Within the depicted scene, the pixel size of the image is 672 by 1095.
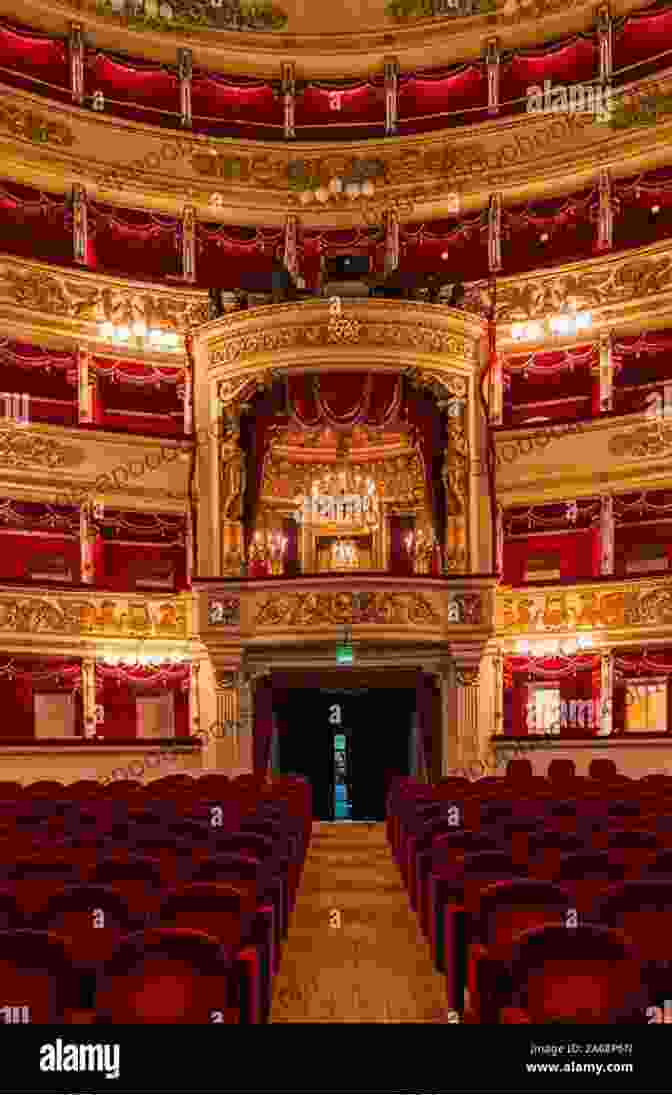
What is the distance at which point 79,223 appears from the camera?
928 inches

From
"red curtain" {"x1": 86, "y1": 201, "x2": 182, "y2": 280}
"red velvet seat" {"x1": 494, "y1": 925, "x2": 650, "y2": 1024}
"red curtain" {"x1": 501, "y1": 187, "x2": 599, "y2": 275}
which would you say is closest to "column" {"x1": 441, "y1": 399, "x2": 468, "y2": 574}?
"red curtain" {"x1": 501, "y1": 187, "x2": 599, "y2": 275}

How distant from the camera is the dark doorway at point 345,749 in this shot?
24094 mm

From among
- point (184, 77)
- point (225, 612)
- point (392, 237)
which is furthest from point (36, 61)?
point (225, 612)

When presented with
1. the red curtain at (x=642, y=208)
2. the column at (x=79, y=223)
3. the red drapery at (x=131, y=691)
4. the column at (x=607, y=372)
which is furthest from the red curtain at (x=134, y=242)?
the red curtain at (x=642, y=208)

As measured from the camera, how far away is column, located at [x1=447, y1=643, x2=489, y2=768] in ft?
69.4

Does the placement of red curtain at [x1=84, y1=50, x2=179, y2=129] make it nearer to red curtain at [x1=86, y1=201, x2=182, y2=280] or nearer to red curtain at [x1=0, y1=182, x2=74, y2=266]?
red curtain at [x1=86, y1=201, x2=182, y2=280]

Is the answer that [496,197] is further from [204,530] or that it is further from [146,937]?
[146,937]

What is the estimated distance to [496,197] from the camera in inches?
957

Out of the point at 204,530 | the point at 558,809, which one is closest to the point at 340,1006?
the point at 558,809

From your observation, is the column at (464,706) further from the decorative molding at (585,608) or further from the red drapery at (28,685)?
the red drapery at (28,685)

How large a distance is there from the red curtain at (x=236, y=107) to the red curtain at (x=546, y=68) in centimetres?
498

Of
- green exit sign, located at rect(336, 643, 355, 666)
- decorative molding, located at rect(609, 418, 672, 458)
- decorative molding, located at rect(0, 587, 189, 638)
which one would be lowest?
green exit sign, located at rect(336, 643, 355, 666)

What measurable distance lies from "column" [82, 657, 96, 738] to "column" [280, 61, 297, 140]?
12.5m

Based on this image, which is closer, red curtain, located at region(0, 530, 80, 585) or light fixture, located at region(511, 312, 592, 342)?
red curtain, located at region(0, 530, 80, 585)
